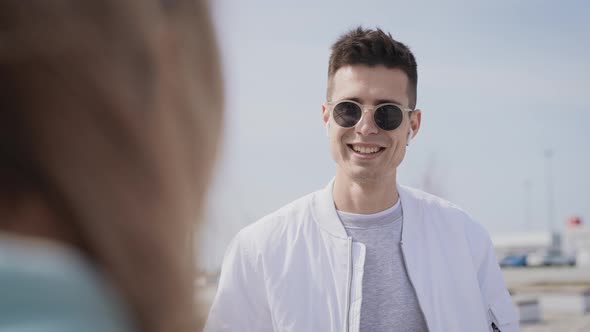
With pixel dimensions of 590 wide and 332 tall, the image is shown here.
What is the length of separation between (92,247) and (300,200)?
3.56 meters

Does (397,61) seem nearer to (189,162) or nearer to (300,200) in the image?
(300,200)

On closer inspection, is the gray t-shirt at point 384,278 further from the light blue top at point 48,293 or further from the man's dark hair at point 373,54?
the light blue top at point 48,293

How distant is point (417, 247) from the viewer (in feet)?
12.4

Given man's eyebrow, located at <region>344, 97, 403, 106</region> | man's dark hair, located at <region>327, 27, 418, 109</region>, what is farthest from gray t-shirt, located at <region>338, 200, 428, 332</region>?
man's dark hair, located at <region>327, 27, 418, 109</region>

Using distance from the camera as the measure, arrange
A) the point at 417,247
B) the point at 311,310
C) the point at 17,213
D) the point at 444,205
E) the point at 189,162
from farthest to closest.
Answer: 1. the point at 444,205
2. the point at 417,247
3. the point at 311,310
4. the point at 189,162
5. the point at 17,213

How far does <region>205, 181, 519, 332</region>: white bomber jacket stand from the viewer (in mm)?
3520

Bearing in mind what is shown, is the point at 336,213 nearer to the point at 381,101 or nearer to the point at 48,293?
the point at 381,101

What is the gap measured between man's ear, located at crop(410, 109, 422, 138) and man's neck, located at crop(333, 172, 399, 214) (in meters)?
0.52

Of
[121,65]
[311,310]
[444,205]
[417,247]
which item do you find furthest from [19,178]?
[444,205]

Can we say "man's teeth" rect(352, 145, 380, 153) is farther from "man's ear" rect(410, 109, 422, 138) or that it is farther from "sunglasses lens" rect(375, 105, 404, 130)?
"man's ear" rect(410, 109, 422, 138)

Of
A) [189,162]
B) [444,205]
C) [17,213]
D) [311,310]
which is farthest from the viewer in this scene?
[444,205]

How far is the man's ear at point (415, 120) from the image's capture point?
4453 millimetres

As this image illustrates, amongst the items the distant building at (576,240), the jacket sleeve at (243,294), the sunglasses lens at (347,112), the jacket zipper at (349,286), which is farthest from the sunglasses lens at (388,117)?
the distant building at (576,240)

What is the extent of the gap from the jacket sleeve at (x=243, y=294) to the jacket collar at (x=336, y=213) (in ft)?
1.48
